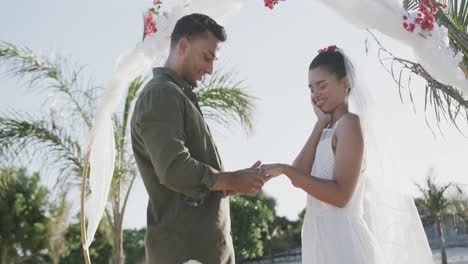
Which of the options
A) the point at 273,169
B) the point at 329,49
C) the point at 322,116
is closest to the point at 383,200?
the point at 322,116

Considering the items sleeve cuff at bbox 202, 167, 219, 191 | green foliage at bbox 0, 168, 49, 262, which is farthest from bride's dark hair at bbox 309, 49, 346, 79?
green foliage at bbox 0, 168, 49, 262

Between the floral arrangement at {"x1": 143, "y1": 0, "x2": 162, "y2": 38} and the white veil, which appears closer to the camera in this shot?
the white veil

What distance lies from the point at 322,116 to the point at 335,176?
431 mm

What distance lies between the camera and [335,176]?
3.16 meters

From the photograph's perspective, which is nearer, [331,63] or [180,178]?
[180,178]

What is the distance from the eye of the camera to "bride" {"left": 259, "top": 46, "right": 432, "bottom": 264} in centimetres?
315

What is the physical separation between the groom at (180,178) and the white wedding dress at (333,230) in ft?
1.19

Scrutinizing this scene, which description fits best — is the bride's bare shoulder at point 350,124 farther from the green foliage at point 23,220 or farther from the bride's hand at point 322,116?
the green foliage at point 23,220

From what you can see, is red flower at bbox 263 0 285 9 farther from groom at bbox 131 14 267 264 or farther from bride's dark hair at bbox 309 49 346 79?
groom at bbox 131 14 267 264

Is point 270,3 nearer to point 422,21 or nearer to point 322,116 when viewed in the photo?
point 422,21

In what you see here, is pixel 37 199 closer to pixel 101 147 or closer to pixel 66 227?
pixel 66 227

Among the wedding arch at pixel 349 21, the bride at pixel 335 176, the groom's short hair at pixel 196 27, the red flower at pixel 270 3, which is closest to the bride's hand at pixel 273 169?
the bride at pixel 335 176

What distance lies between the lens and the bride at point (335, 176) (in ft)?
10.3

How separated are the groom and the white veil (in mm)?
685
